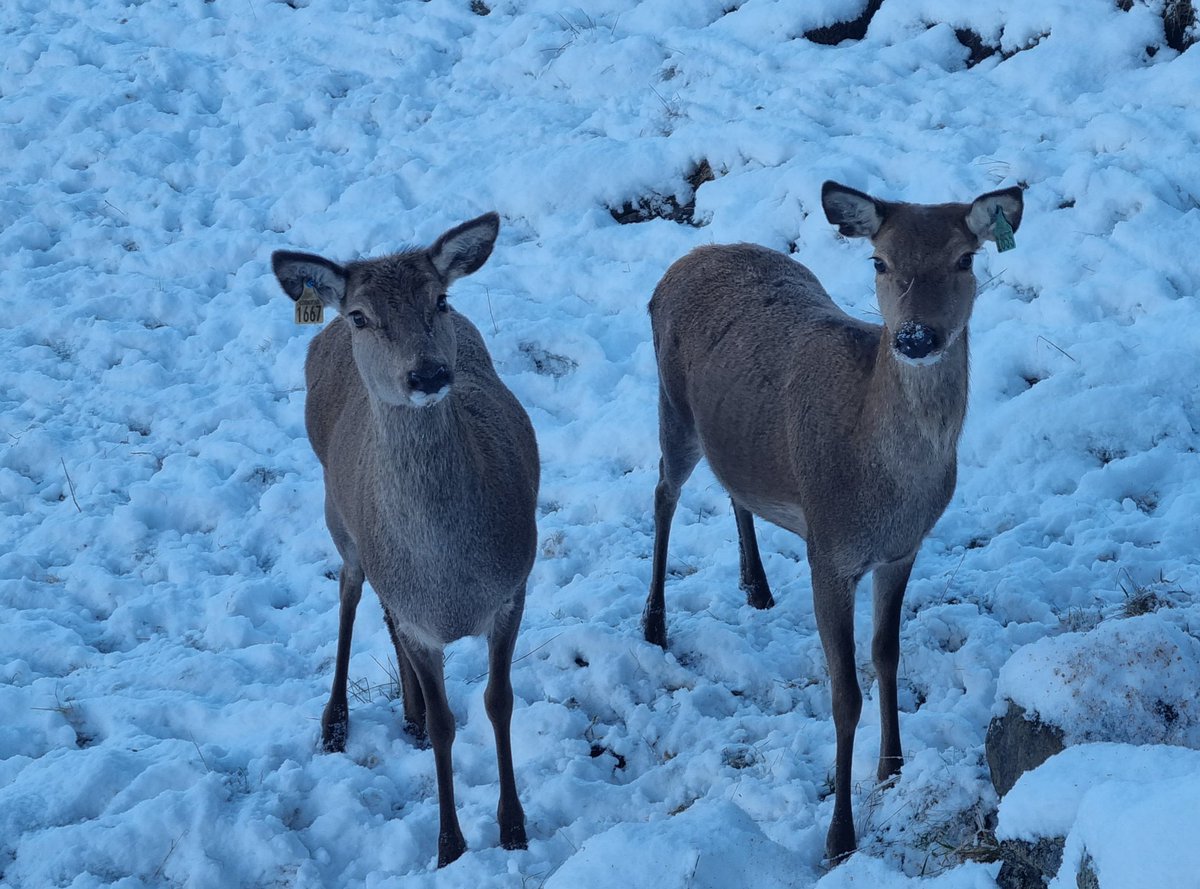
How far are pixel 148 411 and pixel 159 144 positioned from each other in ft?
13.1

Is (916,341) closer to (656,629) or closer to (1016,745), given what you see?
(1016,745)

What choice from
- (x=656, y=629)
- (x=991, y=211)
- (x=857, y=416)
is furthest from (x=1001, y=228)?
(x=656, y=629)

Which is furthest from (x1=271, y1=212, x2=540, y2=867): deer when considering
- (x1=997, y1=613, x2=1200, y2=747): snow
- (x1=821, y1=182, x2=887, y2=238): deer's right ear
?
(x1=997, y1=613, x2=1200, y2=747): snow

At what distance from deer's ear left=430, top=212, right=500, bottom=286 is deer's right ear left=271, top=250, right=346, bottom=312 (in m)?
0.41

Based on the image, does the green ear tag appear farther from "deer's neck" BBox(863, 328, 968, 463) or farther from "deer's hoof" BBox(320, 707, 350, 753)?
→ "deer's hoof" BBox(320, 707, 350, 753)

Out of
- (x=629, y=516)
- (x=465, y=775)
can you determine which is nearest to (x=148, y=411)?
(x=629, y=516)

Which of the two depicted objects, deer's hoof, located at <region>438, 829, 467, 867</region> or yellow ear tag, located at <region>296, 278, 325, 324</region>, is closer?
deer's hoof, located at <region>438, 829, 467, 867</region>

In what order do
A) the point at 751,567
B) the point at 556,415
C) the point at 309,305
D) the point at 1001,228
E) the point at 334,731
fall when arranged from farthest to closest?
the point at 556,415, the point at 751,567, the point at 334,731, the point at 309,305, the point at 1001,228

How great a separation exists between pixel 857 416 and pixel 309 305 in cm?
242

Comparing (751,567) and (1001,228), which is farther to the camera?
(751,567)

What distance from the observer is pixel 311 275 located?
4730 millimetres

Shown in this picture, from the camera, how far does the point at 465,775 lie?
5.23 metres

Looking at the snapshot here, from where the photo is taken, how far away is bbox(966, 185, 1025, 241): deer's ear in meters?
4.48

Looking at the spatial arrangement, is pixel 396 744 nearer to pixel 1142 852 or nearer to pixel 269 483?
pixel 269 483
